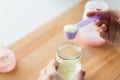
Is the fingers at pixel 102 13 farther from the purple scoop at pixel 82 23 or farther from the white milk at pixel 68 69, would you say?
the white milk at pixel 68 69

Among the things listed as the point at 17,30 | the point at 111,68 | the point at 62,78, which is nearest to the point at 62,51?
the point at 62,78

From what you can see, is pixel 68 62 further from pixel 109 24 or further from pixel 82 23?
pixel 109 24

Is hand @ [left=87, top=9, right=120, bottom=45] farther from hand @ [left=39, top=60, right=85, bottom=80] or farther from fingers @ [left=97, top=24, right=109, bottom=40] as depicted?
hand @ [left=39, top=60, right=85, bottom=80]

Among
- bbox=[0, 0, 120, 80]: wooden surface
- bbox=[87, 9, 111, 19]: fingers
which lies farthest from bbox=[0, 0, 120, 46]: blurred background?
bbox=[87, 9, 111, 19]: fingers

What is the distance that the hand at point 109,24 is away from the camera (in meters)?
0.95

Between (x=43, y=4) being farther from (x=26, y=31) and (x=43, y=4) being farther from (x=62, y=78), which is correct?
(x=62, y=78)

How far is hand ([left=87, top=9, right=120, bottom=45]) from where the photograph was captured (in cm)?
95

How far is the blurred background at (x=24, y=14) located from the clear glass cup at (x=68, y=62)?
0.25 metres

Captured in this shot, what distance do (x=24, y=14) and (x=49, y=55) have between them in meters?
0.26

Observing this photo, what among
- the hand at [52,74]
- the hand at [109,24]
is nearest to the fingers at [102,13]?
the hand at [109,24]

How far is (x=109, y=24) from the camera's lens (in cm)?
98

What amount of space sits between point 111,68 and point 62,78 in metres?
0.22

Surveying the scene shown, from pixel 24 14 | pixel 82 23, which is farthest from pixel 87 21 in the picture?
pixel 24 14

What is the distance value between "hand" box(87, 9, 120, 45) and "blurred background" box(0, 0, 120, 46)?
204 mm
